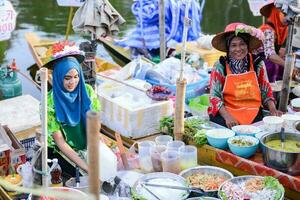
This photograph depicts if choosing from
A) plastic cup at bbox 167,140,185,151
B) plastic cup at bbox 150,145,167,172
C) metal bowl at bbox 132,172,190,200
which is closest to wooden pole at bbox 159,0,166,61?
plastic cup at bbox 167,140,185,151

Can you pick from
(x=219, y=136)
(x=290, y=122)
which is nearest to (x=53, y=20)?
(x=219, y=136)

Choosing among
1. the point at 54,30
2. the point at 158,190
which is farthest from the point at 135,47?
the point at 158,190

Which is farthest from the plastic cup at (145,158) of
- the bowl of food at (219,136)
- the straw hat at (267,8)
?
the straw hat at (267,8)

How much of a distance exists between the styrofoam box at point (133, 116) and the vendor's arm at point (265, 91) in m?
1.07

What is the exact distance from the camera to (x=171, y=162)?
3797mm

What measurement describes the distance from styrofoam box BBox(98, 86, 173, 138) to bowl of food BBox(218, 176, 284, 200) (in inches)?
74.2

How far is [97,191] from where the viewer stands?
209cm

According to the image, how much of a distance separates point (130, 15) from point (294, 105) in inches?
318

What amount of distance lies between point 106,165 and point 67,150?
410mm

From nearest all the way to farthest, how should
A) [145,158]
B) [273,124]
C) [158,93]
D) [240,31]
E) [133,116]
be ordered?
[145,158], [273,124], [240,31], [133,116], [158,93]

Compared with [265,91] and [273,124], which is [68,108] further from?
[265,91]

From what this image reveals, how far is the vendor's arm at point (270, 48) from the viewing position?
580 centimetres

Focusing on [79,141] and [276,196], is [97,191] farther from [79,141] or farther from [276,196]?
[79,141]

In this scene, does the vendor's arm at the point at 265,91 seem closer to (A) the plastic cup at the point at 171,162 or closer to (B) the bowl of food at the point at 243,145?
(B) the bowl of food at the point at 243,145
